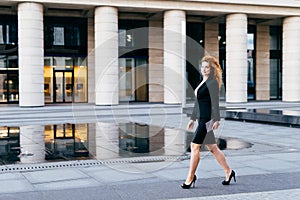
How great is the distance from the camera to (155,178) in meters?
7.41

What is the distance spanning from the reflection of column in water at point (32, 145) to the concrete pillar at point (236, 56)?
21.9 meters

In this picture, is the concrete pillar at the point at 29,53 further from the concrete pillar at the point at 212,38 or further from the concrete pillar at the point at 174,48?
the concrete pillar at the point at 212,38

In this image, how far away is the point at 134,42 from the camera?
38062 millimetres

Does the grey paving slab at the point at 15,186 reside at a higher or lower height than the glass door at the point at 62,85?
lower

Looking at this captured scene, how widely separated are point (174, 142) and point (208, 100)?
229 inches

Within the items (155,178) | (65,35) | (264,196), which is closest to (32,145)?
(155,178)

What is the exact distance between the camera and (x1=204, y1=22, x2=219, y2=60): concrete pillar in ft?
130

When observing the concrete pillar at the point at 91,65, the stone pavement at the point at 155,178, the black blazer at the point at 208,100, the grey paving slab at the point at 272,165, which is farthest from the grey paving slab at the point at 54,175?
the concrete pillar at the point at 91,65

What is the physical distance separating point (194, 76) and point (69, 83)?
38.0ft

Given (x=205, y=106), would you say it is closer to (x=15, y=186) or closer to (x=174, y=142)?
(x=15, y=186)

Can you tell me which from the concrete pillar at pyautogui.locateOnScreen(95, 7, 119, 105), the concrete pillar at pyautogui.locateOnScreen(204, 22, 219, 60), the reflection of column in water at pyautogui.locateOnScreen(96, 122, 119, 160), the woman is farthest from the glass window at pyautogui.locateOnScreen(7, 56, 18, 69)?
the woman

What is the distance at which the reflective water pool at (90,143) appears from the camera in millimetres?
10007

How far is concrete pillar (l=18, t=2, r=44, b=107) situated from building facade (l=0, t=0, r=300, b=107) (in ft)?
0.22

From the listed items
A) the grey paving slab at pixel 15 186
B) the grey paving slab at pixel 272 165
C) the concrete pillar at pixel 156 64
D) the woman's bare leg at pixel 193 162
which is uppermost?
the concrete pillar at pixel 156 64
